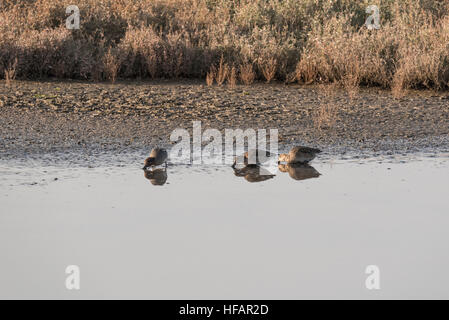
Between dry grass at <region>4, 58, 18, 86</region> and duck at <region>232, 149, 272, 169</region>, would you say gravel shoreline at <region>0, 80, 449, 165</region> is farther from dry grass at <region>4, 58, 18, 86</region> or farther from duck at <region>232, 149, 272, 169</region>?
duck at <region>232, 149, 272, 169</region>

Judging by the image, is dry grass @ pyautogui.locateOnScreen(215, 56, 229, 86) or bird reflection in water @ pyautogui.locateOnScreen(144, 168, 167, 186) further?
dry grass @ pyautogui.locateOnScreen(215, 56, 229, 86)

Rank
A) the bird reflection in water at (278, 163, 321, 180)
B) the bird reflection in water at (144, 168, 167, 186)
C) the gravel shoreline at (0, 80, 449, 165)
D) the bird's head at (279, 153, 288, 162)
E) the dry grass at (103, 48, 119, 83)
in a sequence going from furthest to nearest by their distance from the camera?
the dry grass at (103, 48, 119, 83)
the gravel shoreline at (0, 80, 449, 165)
the bird's head at (279, 153, 288, 162)
the bird reflection in water at (278, 163, 321, 180)
the bird reflection in water at (144, 168, 167, 186)

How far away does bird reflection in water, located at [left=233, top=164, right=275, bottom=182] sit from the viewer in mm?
7520

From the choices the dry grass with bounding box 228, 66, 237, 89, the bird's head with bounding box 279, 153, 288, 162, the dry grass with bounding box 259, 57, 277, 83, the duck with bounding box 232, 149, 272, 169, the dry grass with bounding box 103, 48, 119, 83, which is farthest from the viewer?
the dry grass with bounding box 259, 57, 277, 83

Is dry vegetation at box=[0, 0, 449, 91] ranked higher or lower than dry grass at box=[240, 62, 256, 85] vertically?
higher

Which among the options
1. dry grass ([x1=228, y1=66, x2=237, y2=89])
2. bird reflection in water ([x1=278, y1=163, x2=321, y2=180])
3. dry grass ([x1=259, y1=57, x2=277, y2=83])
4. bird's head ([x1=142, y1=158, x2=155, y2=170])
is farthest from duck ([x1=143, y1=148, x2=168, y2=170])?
dry grass ([x1=259, y1=57, x2=277, y2=83])

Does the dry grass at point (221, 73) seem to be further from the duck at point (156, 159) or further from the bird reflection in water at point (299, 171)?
the duck at point (156, 159)

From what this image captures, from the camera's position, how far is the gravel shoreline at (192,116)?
902 cm

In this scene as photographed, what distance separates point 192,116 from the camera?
10.4 metres

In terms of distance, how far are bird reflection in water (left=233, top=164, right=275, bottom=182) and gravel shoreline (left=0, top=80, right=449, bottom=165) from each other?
1140 millimetres

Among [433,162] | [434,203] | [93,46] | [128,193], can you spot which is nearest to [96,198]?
[128,193]

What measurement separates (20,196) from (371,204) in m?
2.78

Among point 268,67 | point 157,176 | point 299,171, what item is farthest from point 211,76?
point 157,176

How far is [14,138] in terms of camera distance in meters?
9.06
